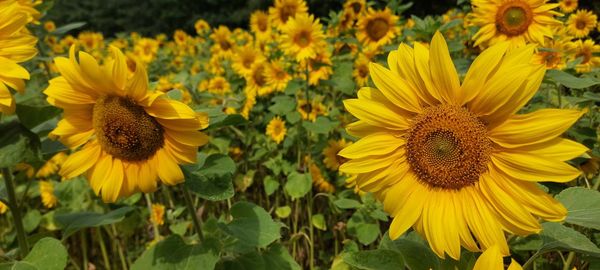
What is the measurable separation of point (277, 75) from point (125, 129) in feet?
7.28

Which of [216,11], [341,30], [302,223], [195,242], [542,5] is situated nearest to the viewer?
[195,242]

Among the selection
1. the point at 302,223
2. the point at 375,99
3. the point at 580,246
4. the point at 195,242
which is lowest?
the point at 302,223

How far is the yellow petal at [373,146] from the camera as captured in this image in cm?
102

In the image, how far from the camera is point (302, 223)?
9.18ft

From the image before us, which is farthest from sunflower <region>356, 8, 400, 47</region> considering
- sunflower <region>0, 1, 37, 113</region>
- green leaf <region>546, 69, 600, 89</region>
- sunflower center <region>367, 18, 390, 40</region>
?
sunflower <region>0, 1, 37, 113</region>

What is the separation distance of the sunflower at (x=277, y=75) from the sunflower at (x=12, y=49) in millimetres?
2169

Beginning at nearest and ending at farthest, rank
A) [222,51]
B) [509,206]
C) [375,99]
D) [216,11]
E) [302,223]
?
[509,206] < [375,99] < [302,223] < [222,51] < [216,11]

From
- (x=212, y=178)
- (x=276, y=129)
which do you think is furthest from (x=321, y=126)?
(x=212, y=178)

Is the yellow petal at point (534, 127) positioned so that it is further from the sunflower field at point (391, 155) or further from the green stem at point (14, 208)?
the green stem at point (14, 208)

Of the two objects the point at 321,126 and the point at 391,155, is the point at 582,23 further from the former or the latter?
the point at 391,155

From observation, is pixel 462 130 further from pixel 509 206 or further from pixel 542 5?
pixel 542 5

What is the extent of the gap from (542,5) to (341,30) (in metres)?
1.59

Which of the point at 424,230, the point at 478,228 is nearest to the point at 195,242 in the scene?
the point at 424,230

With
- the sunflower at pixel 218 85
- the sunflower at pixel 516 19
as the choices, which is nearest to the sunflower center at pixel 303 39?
the sunflower at pixel 218 85
